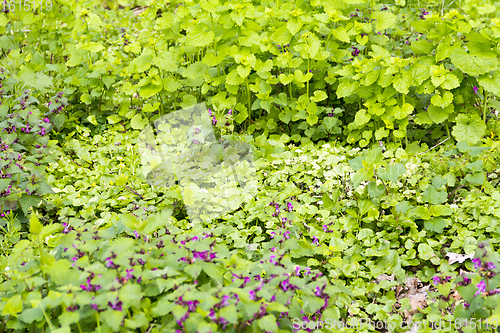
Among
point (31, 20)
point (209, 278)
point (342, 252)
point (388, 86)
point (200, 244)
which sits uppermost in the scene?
point (31, 20)

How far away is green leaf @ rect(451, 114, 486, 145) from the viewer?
3475mm

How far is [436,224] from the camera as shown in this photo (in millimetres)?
2756

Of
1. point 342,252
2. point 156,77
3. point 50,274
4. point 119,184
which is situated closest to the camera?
point 50,274

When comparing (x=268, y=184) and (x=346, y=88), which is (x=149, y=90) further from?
(x=346, y=88)

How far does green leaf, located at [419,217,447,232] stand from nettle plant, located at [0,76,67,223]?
2.67m

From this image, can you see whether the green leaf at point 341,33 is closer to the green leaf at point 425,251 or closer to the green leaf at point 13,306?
the green leaf at point 425,251

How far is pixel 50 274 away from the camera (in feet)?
6.06

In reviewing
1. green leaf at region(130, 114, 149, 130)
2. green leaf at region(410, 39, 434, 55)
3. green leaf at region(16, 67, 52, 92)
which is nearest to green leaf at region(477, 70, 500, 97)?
→ green leaf at region(410, 39, 434, 55)

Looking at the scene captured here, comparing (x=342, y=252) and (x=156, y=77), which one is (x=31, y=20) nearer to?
(x=156, y=77)

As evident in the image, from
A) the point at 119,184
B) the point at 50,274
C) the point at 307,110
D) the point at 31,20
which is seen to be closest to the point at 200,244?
the point at 50,274

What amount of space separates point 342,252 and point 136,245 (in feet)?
4.60

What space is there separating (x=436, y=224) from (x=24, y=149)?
10.7 feet

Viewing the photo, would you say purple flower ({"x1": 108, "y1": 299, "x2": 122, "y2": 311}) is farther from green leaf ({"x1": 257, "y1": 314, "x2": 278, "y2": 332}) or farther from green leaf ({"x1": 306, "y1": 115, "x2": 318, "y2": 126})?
green leaf ({"x1": 306, "y1": 115, "x2": 318, "y2": 126})

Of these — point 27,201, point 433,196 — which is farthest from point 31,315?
point 433,196
